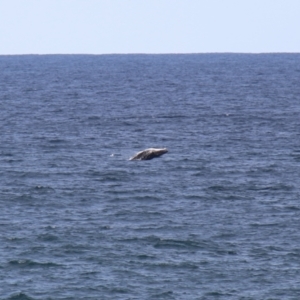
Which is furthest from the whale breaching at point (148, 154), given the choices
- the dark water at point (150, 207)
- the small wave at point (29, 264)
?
the small wave at point (29, 264)

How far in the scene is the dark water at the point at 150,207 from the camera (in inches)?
1485

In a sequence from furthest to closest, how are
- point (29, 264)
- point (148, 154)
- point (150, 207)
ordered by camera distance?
point (148, 154) → point (150, 207) → point (29, 264)

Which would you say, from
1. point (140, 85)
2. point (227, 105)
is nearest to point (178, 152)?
point (227, 105)

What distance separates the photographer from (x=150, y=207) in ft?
166

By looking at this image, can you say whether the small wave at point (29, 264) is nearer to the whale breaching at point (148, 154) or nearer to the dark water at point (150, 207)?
the dark water at point (150, 207)

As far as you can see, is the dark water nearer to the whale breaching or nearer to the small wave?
the small wave

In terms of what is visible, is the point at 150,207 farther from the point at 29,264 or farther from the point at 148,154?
the point at 148,154

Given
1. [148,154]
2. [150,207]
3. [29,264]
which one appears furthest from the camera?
[148,154]

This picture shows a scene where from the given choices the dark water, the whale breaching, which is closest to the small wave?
the dark water

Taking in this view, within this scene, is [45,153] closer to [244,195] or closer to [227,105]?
[244,195]

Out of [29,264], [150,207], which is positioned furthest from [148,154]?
[29,264]

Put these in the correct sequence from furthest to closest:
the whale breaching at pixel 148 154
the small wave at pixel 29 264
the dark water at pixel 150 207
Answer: the whale breaching at pixel 148 154
the small wave at pixel 29 264
the dark water at pixel 150 207

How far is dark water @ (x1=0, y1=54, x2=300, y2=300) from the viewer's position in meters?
37.7

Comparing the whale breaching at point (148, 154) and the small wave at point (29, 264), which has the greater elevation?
the whale breaching at point (148, 154)
